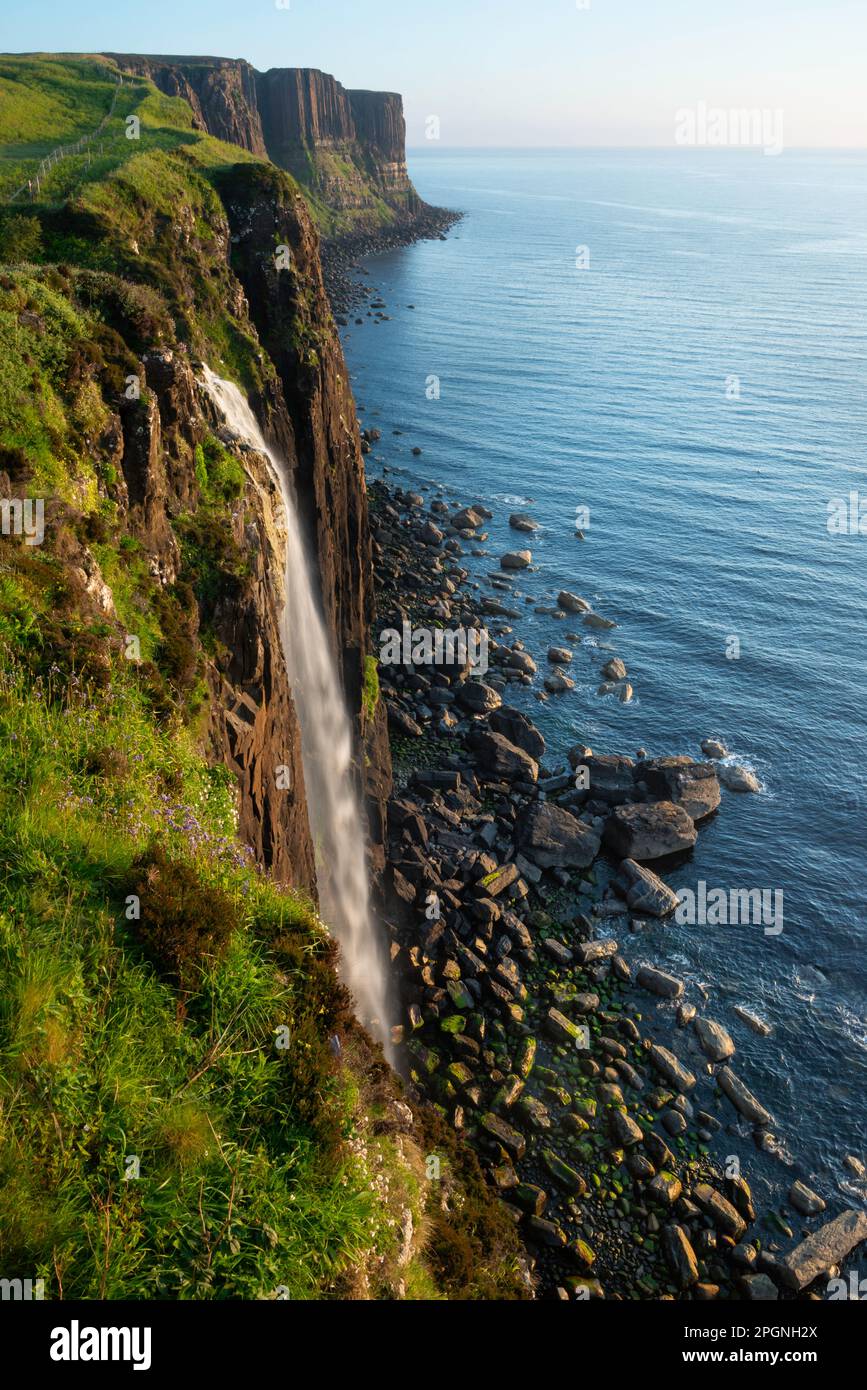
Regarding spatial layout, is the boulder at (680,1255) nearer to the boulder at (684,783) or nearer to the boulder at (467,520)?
the boulder at (684,783)

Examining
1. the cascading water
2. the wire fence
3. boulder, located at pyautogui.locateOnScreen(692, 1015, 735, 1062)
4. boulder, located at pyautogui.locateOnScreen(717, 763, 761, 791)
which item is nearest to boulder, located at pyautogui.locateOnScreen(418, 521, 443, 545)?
boulder, located at pyautogui.locateOnScreen(717, 763, 761, 791)

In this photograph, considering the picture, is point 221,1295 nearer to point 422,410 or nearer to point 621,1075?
point 621,1075

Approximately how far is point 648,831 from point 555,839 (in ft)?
15.6

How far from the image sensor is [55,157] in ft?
114

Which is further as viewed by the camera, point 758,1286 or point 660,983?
point 660,983

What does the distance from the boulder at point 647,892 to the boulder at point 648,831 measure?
141cm

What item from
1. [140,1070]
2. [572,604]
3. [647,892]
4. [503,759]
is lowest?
Result: [647,892]

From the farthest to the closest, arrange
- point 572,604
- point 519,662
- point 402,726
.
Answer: point 572,604
point 519,662
point 402,726

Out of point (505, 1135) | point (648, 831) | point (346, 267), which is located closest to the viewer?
point (505, 1135)

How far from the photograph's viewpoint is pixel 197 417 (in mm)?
22797

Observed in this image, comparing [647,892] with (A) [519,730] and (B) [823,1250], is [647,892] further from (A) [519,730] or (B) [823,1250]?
(B) [823,1250]

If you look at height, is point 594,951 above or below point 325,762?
below

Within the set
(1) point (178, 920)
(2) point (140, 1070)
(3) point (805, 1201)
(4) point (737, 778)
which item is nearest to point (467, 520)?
(4) point (737, 778)

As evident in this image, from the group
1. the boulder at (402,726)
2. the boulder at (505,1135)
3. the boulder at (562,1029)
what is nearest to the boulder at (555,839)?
the boulder at (402,726)
